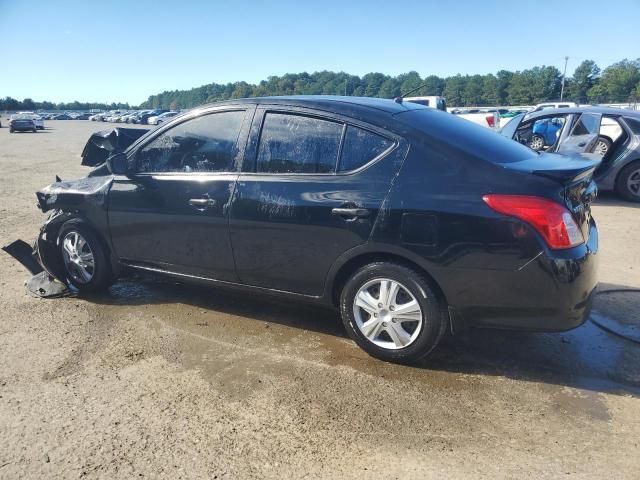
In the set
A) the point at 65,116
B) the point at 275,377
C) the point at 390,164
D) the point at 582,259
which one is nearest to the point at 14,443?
the point at 275,377

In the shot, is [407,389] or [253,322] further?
[253,322]

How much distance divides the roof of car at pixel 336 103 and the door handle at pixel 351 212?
73 centimetres

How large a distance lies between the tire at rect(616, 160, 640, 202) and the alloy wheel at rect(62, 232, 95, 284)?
27.8 ft

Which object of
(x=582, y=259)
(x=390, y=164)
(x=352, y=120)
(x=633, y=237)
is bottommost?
(x=633, y=237)

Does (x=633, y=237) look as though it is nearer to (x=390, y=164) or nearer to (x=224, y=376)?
(x=390, y=164)

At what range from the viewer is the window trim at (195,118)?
3732 millimetres

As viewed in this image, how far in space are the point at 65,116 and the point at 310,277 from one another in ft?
369

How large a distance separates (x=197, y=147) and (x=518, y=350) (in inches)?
113

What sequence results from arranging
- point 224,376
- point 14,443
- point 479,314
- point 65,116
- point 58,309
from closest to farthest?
point 14,443 → point 479,314 → point 224,376 → point 58,309 → point 65,116

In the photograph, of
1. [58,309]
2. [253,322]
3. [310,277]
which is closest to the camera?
[310,277]

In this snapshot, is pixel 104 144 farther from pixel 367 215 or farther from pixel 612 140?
pixel 612 140

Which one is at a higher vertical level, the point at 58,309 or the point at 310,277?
the point at 310,277

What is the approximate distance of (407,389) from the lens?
305 centimetres

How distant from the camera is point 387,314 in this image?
3.25 metres
